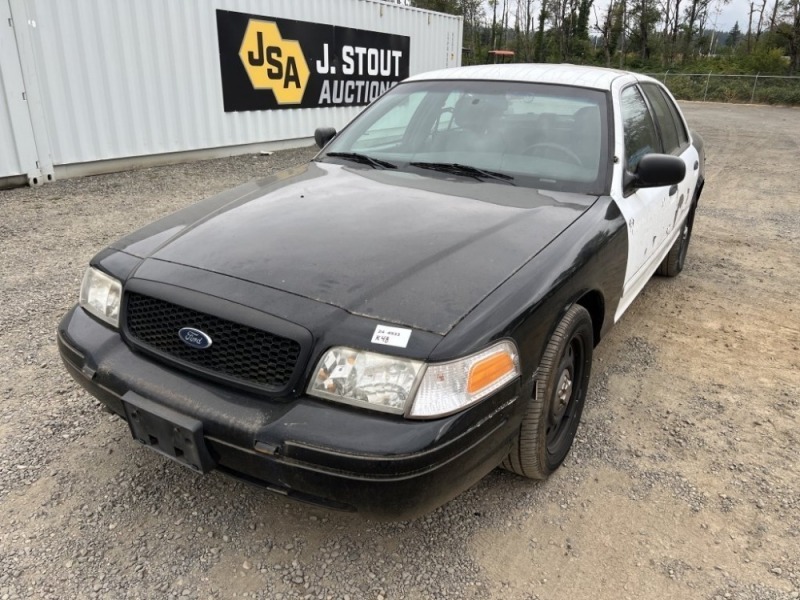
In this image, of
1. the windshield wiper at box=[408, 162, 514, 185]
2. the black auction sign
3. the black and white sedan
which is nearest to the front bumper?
the black and white sedan

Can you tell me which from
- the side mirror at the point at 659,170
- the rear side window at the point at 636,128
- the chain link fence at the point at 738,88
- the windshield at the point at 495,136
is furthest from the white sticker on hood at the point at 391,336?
the chain link fence at the point at 738,88

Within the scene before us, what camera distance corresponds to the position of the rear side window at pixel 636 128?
325cm

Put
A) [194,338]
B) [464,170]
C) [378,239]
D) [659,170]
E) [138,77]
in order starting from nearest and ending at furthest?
[194,338]
[378,239]
[659,170]
[464,170]
[138,77]

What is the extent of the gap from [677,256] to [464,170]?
2785 mm

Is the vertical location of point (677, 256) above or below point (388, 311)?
below

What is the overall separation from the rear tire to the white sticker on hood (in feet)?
12.3

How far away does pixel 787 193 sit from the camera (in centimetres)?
881

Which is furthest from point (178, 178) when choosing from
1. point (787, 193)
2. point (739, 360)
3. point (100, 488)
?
point (787, 193)

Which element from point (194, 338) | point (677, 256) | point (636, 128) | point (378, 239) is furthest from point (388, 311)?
point (677, 256)

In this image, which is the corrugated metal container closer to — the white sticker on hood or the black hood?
the black hood

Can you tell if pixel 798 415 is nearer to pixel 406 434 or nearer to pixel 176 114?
pixel 406 434

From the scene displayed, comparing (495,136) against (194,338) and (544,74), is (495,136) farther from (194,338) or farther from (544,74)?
(194,338)

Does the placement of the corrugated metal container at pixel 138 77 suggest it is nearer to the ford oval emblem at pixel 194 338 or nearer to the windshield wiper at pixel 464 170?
the windshield wiper at pixel 464 170

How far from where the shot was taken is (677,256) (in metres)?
5.05
